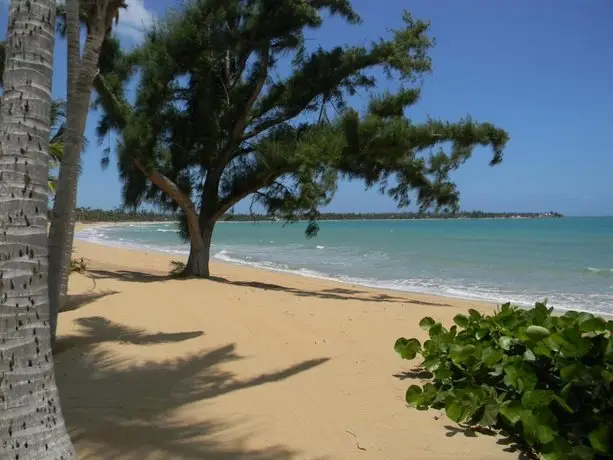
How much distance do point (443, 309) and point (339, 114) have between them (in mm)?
5415

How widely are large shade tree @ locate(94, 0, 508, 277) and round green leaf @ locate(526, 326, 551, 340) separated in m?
8.21

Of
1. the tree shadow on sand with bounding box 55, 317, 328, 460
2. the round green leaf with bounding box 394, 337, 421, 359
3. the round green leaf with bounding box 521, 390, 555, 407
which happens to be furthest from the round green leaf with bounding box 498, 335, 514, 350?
the tree shadow on sand with bounding box 55, 317, 328, 460

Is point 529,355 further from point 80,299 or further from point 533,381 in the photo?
point 80,299

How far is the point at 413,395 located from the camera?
4.38m

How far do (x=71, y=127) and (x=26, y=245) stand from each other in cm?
282

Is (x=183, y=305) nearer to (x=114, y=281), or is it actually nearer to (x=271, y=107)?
(x=114, y=281)

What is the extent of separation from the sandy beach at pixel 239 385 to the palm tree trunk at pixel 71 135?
101cm

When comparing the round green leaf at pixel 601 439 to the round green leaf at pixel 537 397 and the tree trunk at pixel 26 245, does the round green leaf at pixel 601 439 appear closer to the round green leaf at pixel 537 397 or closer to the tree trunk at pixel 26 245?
the round green leaf at pixel 537 397

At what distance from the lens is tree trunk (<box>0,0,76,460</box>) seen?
240 cm

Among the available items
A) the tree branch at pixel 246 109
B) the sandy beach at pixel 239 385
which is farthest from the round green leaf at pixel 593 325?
the tree branch at pixel 246 109

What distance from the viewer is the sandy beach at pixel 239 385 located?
3564 mm

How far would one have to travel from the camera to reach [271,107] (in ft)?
46.1

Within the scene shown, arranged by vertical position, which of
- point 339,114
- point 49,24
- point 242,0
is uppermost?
point 242,0

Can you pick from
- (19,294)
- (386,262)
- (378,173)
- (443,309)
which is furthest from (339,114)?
(386,262)
